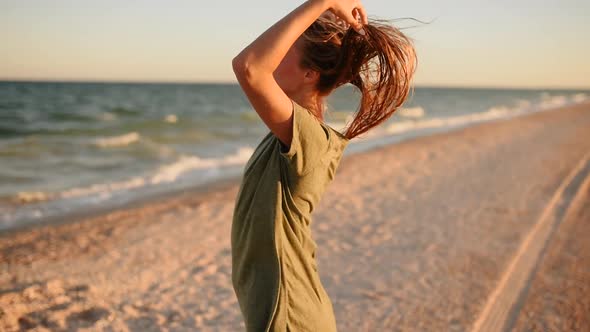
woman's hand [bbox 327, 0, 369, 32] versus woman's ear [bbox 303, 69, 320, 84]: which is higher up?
woman's hand [bbox 327, 0, 369, 32]

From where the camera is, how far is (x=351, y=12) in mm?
1453

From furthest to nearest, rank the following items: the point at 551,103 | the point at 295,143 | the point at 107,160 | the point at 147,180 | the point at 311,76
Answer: the point at 551,103, the point at 107,160, the point at 147,180, the point at 311,76, the point at 295,143

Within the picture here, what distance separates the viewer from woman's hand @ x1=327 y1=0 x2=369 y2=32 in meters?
1.39

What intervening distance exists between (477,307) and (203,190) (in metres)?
5.77

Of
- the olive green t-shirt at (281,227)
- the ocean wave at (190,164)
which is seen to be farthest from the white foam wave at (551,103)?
the olive green t-shirt at (281,227)

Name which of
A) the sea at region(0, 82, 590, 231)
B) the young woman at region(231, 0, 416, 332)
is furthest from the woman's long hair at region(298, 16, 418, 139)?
the sea at region(0, 82, 590, 231)

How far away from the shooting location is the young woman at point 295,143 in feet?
4.34

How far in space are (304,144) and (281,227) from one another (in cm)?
27

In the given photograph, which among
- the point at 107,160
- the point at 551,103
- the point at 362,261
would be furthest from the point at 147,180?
the point at 551,103

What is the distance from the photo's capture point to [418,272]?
4.94m

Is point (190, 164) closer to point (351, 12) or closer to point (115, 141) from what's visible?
point (115, 141)

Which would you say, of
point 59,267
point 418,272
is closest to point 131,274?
point 59,267

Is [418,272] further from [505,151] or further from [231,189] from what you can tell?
[505,151]

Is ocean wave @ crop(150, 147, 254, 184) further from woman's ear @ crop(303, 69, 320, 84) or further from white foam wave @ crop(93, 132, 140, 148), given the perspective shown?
woman's ear @ crop(303, 69, 320, 84)
